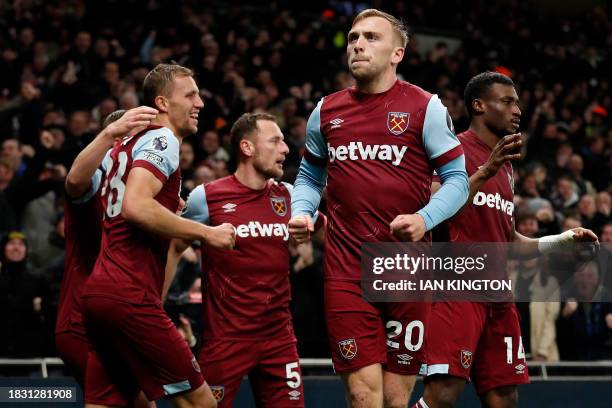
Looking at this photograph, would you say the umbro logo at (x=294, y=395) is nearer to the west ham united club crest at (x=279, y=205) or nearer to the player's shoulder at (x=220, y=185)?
the west ham united club crest at (x=279, y=205)

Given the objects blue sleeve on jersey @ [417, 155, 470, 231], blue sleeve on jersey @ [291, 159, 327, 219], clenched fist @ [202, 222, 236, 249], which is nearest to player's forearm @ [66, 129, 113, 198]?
clenched fist @ [202, 222, 236, 249]

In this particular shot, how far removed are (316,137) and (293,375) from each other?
1671 mm

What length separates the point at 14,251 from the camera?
336 inches

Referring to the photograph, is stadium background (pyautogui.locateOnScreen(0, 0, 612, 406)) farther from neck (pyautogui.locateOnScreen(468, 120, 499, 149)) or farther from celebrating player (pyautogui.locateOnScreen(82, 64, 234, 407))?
celebrating player (pyautogui.locateOnScreen(82, 64, 234, 407))

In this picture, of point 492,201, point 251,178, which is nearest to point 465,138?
point 492,201

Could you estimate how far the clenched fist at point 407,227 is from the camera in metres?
4.88

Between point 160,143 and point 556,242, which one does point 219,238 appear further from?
point 556,242

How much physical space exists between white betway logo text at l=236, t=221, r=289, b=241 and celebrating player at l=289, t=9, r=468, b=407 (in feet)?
3.76

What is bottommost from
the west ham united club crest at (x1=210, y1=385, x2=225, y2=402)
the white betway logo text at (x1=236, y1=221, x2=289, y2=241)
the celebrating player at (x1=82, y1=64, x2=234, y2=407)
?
the west ham united club crest at (x1=210, y1=385, x2=225, y2=402)

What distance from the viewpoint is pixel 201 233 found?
512 centimetres

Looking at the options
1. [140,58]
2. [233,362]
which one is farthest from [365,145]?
[140,58]

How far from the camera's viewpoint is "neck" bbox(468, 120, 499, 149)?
6.32m

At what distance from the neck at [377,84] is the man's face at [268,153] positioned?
148 centimetres

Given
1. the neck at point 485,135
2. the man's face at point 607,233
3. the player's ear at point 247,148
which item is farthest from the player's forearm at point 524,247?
the man's face at point 607,233
